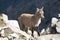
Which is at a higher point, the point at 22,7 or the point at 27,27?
the point at 22,7

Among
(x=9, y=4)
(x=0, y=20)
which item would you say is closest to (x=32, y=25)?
(x=0, y=20)

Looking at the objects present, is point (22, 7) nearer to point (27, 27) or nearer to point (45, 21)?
point (45, 21)

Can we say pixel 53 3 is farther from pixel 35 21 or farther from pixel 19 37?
pixel 19 37

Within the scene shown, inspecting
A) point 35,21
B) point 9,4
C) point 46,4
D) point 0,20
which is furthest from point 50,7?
point 0,20

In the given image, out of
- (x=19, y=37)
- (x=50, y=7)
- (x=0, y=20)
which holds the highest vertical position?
(x=50, y=7)

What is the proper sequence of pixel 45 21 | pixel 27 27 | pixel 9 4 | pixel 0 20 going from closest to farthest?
pixel 0 20 → pixel 27 27 → pixel 45 21 → pixel 9 4

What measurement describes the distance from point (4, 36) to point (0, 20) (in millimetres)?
762

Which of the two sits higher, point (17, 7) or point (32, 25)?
point (17, 7)

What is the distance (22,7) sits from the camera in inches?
744

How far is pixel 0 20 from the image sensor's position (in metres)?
8.27

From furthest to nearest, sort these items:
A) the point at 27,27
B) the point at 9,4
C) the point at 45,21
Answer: the point at 9,4
the point at 45,21
the point at 27,27

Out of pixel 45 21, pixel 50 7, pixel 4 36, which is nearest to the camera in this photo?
pixel 4 36

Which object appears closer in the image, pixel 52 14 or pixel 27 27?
pixel 27 27

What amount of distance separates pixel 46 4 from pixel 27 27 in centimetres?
826
